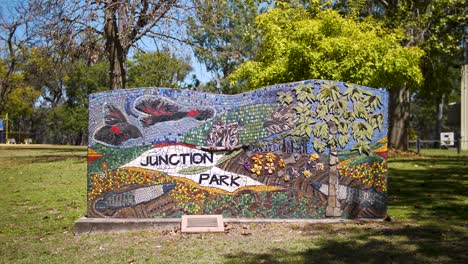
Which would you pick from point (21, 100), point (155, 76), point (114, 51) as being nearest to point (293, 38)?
point (114, 51)

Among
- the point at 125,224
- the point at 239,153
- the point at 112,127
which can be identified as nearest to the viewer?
the point at 125,224

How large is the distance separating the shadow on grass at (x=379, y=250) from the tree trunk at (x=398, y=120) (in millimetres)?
21512

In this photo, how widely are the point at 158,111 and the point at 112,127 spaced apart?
75cm

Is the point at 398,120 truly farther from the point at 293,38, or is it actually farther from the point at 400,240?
the point at 400,240

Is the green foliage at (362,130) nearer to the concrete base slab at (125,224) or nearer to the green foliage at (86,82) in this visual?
the concrete base slab at (125,224)

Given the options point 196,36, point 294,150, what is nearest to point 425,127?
point 196,36

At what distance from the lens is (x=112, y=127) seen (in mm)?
8195

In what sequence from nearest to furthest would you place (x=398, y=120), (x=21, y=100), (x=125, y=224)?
(x=125, y=224)
(x=398, y=120)
(x=21, y=100)

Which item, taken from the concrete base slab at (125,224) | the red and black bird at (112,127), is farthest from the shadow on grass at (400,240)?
the red and black bird at (112,127)

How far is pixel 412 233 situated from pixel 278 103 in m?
2.77

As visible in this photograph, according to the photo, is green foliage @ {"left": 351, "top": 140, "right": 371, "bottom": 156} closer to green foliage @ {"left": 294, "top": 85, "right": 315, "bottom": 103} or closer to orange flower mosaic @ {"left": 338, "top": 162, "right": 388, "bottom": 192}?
orange flower mosaic @ {"left": 338, "top": 162, "right": 388, "bottom": 192}

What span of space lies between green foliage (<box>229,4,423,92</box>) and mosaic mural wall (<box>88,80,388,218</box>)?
9506 millimetres

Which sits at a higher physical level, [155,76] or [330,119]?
[155,76]

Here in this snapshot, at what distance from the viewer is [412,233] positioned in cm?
752
